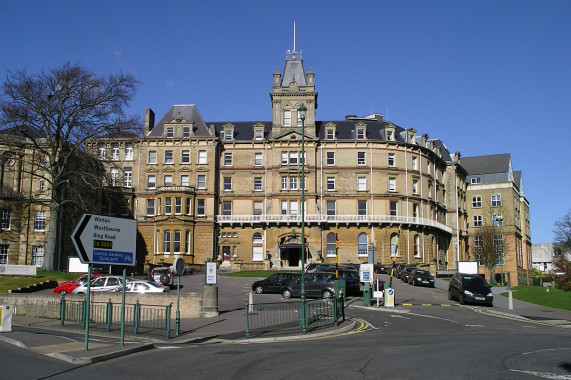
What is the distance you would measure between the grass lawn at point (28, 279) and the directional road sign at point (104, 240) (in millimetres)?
24122

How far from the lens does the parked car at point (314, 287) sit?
3256 centimetres

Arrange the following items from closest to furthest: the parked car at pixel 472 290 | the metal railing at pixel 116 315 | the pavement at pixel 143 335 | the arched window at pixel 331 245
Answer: the pavement at pixel 143 335 < the metal railing at pixel 116 315 < the parked car at pixel 472 290 < the arched window at pixel 331 245

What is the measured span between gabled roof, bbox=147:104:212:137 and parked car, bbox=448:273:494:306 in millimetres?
42279

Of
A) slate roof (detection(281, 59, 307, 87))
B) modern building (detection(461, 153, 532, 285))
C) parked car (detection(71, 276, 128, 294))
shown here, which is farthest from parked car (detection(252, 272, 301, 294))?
modern building (detection(461, 153, 532, 285))

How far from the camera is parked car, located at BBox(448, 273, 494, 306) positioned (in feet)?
103

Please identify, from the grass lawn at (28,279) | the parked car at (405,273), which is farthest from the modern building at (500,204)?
the grass lawn at (28,279)

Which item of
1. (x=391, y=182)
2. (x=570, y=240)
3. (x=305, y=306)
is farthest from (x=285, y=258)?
(x=305, y=306)

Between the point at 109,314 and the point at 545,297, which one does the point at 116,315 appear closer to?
the point at 109,314

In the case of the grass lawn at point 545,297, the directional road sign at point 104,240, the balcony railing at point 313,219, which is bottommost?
the grass lawn at point 545,297

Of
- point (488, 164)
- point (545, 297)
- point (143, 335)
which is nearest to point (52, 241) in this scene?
point (143, 335)

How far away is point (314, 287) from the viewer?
108ft

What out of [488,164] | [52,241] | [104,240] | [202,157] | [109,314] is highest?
[488,164]

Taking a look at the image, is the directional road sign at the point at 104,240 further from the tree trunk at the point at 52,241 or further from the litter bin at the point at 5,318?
the tree trunk at the point at 52,241

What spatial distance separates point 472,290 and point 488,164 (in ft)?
225
